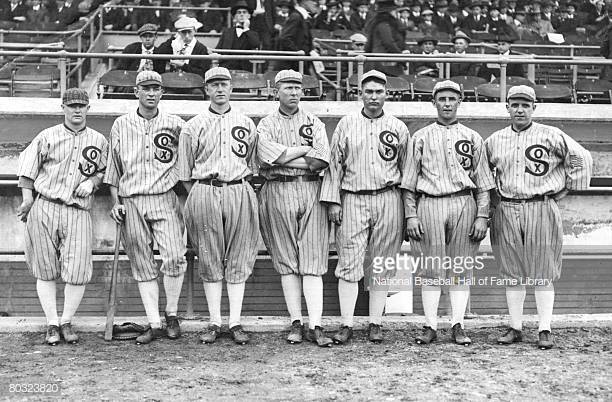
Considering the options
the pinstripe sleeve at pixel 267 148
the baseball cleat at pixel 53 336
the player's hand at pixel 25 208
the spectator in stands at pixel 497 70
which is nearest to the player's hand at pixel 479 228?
the pinstripe sleeve at pixel 267 148

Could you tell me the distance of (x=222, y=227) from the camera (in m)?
6.87

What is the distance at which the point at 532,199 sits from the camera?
6770mm

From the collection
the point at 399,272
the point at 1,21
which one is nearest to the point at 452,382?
the point at 399,272

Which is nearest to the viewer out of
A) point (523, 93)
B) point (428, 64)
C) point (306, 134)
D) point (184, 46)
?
point (523, 93)

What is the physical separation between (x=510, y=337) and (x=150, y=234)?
9.31 feet

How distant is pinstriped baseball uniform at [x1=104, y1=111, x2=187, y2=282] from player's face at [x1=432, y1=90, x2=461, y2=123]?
2068 mm

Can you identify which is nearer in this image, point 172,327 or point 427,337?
point 427,337

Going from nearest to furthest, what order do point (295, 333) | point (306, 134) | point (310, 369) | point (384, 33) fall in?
point (310, 369) → point (295, 333) → point (306, 134) → point (384, 33)

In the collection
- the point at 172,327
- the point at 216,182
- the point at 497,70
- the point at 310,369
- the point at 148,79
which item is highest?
the point at 497,70

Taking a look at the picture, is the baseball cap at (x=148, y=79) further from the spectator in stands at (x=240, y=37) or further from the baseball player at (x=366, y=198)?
the spectator in stands at (x=240, y=37)

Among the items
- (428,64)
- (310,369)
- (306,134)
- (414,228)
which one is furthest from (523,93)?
(428,64)

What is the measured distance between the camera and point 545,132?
6.84m

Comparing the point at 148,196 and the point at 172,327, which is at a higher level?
→ the point at 148,196

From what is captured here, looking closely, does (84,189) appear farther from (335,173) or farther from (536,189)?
(536,189)
